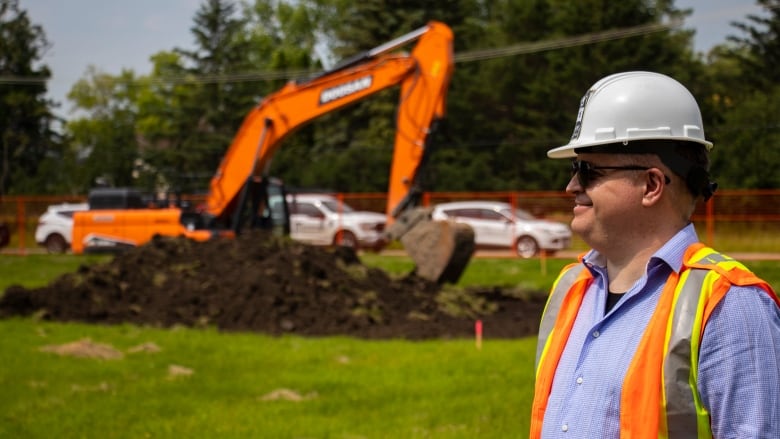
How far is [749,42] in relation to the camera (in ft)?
157

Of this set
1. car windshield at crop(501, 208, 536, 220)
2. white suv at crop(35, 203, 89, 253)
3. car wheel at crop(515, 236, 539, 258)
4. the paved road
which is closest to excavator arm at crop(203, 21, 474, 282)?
the paved road

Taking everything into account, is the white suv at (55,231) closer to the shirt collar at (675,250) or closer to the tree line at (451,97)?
the tree line at (451,97)

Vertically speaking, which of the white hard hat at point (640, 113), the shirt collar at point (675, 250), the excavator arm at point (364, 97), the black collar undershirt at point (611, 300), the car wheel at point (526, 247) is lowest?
the car wheel at point (526, 247)

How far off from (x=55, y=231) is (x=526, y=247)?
51.5 feet

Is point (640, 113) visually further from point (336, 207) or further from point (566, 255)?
point (336, 207)

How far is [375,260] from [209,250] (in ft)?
37.9

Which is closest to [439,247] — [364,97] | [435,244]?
[435,244]

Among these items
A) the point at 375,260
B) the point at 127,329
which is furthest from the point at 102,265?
the point at 375,260

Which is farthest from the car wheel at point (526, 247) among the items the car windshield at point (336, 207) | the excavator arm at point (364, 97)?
the excavator arm at point (364, 97)

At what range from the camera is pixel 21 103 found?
50.4 m

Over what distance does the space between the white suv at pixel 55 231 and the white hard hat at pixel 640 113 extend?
3339 centimetres

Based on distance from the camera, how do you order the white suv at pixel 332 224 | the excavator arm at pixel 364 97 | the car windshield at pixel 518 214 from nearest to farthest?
the excavator arm at pixel 364 97
the car windshield at pixel 518 214
the white suv at pixel 332 224

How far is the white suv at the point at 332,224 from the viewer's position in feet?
106

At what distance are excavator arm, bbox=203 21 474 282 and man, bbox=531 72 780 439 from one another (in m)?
14.0
